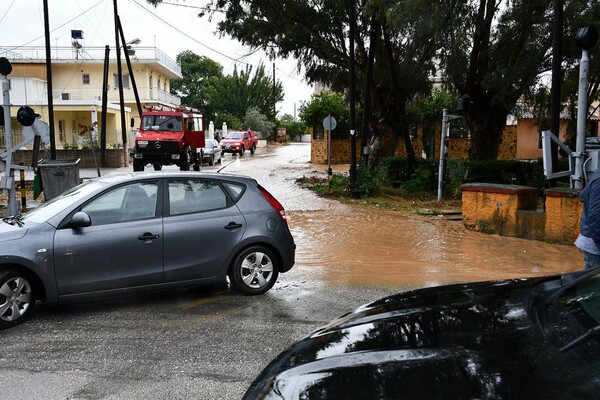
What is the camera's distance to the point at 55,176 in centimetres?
1402

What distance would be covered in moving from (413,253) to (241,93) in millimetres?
58978

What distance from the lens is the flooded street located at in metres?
8.42

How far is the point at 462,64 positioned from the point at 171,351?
14413 mm

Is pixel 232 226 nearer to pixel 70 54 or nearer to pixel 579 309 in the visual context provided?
pixel 579 309

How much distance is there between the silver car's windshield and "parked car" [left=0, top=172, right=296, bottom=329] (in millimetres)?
19

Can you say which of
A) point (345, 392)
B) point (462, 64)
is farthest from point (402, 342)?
point (462, 64)

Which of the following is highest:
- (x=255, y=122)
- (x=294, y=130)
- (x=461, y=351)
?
(x=255, y=122)

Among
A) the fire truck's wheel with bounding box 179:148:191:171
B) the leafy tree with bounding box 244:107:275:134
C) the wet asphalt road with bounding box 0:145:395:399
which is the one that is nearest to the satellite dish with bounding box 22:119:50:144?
the wet asphalt road with bounding box 0:145:395:399

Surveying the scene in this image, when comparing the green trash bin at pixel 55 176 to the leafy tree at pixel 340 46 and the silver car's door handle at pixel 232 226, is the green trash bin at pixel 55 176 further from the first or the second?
the silver car's door handle at pixel 232 226

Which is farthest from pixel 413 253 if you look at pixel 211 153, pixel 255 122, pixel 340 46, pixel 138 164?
pixel 255 122

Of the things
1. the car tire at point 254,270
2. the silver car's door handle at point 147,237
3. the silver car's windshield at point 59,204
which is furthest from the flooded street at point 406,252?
the silver car's windshield at point 59,204

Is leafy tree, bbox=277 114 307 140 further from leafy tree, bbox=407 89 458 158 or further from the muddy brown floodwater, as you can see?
the muddy brown floodwater

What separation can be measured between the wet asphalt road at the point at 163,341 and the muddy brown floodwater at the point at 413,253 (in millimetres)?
1149

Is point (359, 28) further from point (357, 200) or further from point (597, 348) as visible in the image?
point (597, 348)
